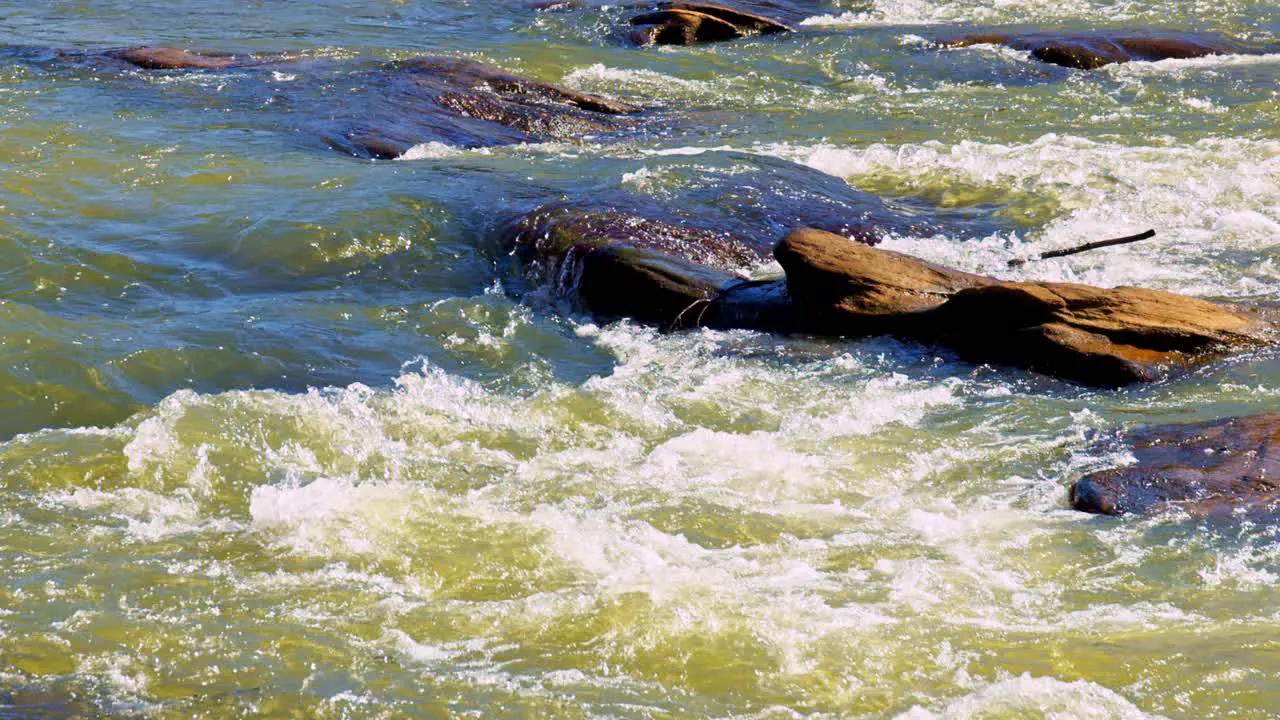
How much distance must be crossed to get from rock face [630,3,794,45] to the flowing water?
5020mm

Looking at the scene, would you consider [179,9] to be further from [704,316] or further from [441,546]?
[441,546]

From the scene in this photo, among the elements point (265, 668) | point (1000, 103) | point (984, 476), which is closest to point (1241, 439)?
point (984, 476)

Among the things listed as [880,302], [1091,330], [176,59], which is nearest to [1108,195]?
[880,302]

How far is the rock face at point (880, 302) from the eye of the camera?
7.23 meters

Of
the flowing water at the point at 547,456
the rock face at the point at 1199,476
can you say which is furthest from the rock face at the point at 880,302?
the rock face at the point at 1199,476

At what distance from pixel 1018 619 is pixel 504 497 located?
6.99 feet

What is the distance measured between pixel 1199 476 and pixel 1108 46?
1195 cm

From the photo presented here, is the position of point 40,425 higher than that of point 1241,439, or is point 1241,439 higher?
point 1241,439

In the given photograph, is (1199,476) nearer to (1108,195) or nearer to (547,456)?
(547,456)

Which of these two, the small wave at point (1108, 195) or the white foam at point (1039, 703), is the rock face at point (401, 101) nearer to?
the small wave at point (1108, 195)

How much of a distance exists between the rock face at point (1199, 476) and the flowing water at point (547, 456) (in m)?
0.18

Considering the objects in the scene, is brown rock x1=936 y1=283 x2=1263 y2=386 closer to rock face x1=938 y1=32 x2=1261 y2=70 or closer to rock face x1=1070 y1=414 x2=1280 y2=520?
rock face x1=1070 y1=414 x2=1280 y2=520

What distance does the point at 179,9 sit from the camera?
741 inches

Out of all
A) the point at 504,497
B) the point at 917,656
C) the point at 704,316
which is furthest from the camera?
the point at 704,316
